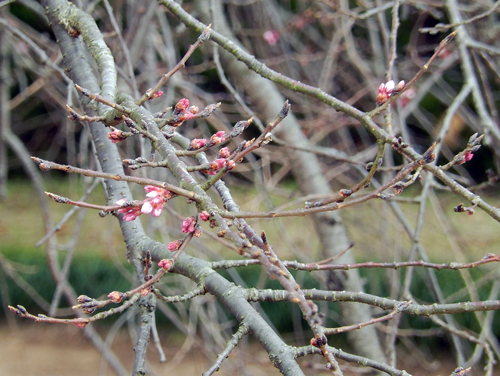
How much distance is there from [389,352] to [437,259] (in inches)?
128

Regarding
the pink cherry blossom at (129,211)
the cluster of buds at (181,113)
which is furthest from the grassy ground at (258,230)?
the pink cherry blossom at (129,211)

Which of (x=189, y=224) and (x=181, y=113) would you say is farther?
(x=181, y=113)

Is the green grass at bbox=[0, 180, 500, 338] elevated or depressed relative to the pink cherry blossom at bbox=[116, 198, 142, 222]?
elevated

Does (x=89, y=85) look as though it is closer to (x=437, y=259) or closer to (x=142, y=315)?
(x=142, y=315)

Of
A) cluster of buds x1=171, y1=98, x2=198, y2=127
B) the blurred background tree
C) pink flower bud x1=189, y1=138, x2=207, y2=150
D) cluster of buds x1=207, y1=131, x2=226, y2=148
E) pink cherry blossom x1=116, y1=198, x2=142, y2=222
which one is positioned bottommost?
pink cherry blossom x1=116, y1=198, x2=142, y2=222

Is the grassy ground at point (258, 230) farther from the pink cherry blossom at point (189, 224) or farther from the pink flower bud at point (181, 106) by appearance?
the pink cherry blossom at point (189, 224)

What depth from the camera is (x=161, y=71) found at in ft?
11.8

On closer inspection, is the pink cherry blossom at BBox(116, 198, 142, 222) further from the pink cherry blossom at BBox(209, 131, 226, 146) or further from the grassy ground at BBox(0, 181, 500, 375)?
the grassy ground at BBox(0, 181, 500, 375)

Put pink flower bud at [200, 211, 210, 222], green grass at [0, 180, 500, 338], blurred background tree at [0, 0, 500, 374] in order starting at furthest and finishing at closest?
green grass at [0, 180, 500, 338], blurred background tree at [0, 0, 500, 374], pink flower bud at [200, 211, 210, 222]

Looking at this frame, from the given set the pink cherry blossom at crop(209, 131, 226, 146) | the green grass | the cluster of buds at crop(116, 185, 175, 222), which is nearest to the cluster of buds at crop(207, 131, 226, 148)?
the pink cherry blossom at crop(209, 131, 226, 146)

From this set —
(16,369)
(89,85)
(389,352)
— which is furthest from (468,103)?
(16,369)

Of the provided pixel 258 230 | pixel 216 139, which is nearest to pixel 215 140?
pixel 216 139

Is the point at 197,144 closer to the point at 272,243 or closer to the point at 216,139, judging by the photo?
the point at 216,139

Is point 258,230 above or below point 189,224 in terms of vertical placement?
above
